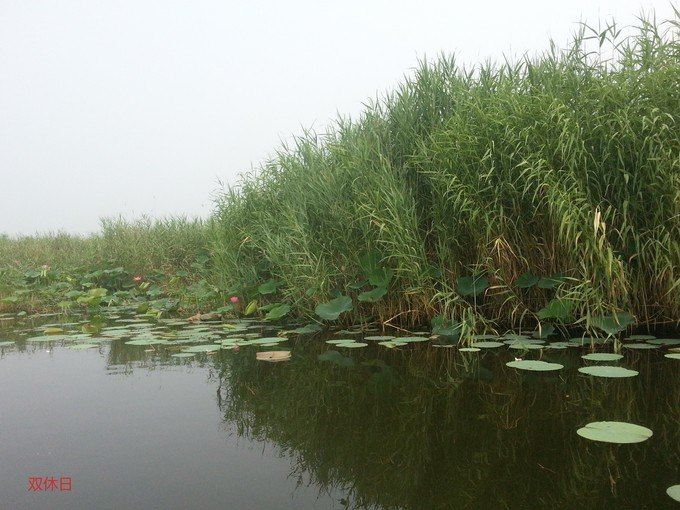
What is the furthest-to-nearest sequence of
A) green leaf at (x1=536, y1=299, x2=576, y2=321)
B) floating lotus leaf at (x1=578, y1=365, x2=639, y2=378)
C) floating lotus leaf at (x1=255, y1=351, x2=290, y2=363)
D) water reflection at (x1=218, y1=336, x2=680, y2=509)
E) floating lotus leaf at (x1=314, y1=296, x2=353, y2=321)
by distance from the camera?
floating lotus leaf at (x1=314, y1=296, x2=353, y2=321)
green leaf at (x1=536, y1=299, x2=576, y2=321)
floating lotus leaf at (x1=255, y1=351, x2=290, y2=363)
floating lotus leaf at (x1=578, y1=365, x2=639, y2=378)
water reflection at (x1=218, y1=336, x2=680, y2=509)

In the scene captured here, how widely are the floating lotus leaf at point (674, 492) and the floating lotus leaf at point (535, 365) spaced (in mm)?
1249

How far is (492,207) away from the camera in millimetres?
3869

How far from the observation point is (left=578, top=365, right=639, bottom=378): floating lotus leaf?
2496mm

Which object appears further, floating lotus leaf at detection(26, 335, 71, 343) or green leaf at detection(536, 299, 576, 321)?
floating lotus leaf at detection(26, 335, 71, 343)

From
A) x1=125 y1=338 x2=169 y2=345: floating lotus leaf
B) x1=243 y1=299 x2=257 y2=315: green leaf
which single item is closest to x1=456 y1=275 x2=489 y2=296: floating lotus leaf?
x1=243 y1=299 x2=257 y2=315: green leaf

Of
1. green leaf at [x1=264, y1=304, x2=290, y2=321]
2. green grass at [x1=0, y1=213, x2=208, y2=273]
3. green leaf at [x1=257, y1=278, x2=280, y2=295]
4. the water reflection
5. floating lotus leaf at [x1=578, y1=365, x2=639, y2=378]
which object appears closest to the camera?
the water reflection

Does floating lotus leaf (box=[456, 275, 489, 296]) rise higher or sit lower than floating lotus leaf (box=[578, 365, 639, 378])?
higher

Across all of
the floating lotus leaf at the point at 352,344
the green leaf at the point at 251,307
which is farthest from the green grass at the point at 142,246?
the floating lotus leaf at the point at 352,344

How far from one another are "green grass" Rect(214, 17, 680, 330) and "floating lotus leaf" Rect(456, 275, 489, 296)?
10 centimetres

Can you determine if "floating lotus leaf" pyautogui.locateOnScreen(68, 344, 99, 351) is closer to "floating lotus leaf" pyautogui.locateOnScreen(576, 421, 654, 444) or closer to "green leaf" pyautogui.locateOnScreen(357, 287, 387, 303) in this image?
"green leaf" pyautogui.locateOnScreen(357, 287, 387, 303)

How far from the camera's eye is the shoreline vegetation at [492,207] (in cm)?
339

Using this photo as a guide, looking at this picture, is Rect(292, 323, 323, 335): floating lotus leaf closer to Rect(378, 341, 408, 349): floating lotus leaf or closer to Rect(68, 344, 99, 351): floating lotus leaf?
Rect(378, 341, 408, 349): floating lotus leaf

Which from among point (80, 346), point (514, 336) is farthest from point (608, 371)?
point (80, 346)

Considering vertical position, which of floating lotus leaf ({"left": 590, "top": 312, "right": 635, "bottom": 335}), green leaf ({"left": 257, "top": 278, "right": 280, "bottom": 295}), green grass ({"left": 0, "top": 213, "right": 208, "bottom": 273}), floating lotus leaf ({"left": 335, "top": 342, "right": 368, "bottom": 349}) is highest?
green grass ({"left": 0, "top": 213, "right": 208, "bottom": 273})
